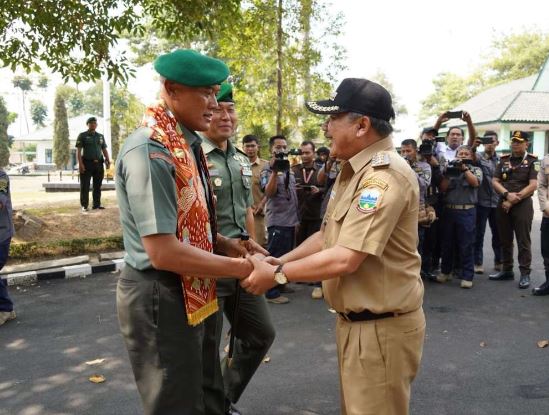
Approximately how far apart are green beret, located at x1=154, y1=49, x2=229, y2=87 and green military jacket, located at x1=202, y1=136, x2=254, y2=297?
1.15 meters

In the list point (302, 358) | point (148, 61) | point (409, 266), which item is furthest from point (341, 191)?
point (148, 61)

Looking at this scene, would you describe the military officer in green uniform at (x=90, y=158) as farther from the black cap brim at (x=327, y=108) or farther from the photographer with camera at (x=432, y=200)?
the black cap brim at (x=327, y=108)

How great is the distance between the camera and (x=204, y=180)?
7.34 ft

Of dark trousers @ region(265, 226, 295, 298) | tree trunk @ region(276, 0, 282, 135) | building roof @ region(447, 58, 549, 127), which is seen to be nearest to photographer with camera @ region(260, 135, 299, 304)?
dark trousers @ region(265, 226, 295, 298)

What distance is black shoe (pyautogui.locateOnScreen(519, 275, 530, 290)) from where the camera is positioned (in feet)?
20.8

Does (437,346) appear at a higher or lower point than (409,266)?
lower

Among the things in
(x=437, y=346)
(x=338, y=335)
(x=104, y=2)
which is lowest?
(x=437, y=346)

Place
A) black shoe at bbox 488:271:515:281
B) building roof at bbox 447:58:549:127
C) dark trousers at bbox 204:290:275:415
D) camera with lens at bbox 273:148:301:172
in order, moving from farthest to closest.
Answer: building roof at bbox 447:58:549:127, black shoe at bbox 488:271:515:281, camera with lens at bbox 273:148:301:172, dark trousers at bbox 204:290:275:415

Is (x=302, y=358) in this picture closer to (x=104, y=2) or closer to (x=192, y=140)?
(x=192, y=140)

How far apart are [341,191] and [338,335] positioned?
0.63m

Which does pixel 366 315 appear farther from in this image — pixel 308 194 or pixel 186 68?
pixel 308 194

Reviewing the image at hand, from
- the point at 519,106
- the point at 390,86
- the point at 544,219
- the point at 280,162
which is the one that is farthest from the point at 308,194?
the point at 390,86

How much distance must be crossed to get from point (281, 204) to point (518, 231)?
10.7 ft

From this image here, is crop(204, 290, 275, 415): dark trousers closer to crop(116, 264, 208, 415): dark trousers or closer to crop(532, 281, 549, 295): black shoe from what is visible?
crop(116, 264, 208, 415): dark trousers
